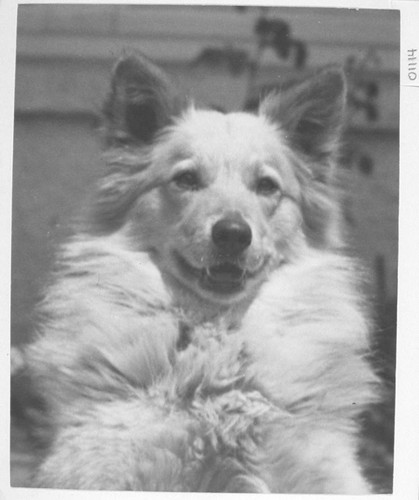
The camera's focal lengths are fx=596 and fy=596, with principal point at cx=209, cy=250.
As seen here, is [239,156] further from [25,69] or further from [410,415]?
[410,415]

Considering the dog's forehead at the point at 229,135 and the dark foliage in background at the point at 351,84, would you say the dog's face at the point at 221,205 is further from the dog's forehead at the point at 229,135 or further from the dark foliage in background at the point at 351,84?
the dark foliage in background at the point at 351,84

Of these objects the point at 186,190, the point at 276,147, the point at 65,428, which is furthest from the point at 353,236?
the point at 65,428

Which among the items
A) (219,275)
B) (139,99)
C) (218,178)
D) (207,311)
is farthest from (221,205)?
(139,99)

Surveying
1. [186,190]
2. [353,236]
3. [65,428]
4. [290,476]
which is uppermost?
[186,190]

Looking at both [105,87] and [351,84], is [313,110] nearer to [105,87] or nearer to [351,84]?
[351,84]

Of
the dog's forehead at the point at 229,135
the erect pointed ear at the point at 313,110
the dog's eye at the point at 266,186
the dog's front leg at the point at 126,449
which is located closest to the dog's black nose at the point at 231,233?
the dog's eye at the point at 266,186

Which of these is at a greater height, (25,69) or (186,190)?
(25,69)
